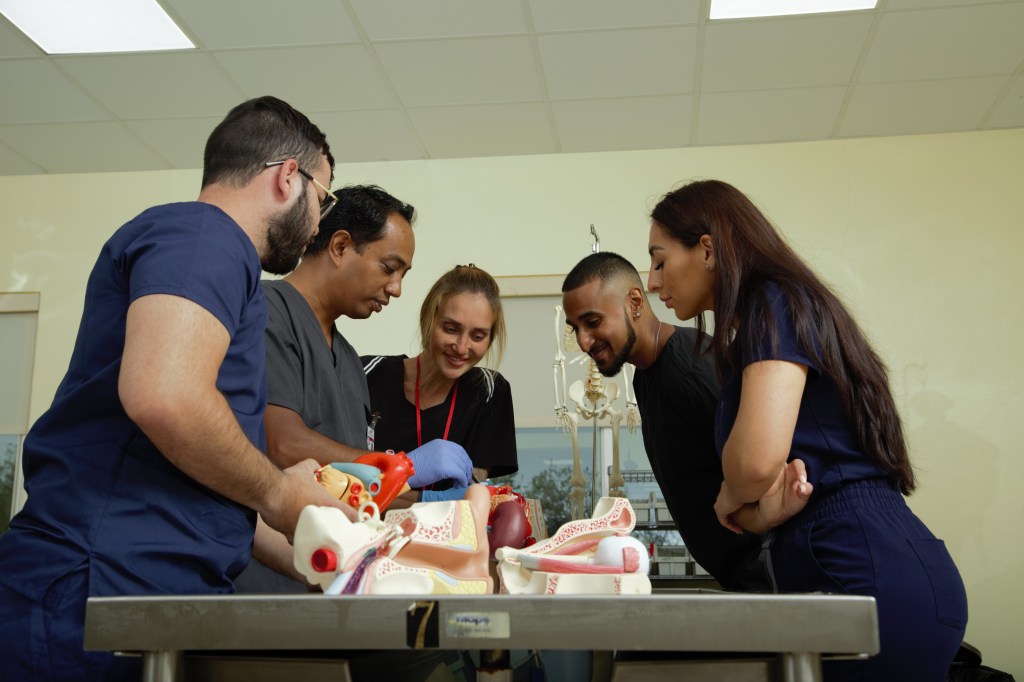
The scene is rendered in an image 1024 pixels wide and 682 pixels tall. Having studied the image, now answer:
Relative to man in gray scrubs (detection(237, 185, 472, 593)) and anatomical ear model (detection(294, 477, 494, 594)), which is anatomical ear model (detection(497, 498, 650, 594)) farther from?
man in gray scrubs (detection(237, 185, 472, 593))

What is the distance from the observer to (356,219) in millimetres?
2010

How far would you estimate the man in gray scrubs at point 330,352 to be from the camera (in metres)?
1.53

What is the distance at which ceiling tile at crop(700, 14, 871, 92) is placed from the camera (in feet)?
11.4

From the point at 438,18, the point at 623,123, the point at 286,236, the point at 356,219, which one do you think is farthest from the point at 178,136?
the point at 286,236

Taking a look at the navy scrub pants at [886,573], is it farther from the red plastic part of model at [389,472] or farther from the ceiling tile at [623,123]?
the ceiling tile at [623,123]

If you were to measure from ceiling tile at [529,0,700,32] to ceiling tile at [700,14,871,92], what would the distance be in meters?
0.18

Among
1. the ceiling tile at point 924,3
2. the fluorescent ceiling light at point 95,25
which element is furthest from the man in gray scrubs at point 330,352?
the ceiling tile at point 924,3

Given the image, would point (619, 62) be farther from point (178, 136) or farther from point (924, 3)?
point (178, 136)

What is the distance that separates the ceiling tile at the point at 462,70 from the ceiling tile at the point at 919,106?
60.0 inches

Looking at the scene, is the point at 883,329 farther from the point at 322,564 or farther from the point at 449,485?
the point at 322,564

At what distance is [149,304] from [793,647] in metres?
0.74

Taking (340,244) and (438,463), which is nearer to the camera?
(438,463)

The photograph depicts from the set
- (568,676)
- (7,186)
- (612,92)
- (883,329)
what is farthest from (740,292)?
(7,186)

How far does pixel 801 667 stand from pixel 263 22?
3.32m
